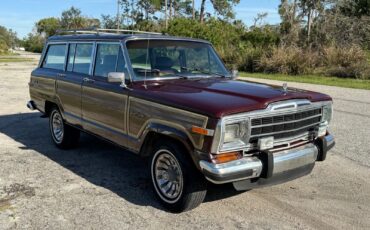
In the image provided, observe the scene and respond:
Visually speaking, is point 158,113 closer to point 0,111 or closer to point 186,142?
point 186,142

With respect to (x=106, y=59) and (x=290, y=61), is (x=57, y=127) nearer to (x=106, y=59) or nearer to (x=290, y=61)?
(x=106, y=59)

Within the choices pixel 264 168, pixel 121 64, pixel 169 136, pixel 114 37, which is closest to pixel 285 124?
pixel 264 168

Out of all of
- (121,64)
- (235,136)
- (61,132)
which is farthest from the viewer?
(61,132)

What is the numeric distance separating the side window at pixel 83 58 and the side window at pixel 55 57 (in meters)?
0.51

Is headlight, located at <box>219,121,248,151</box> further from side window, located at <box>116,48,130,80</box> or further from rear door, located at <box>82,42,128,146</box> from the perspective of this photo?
side window, located at <box>116,48,130,80</box>

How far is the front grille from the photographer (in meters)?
4.20

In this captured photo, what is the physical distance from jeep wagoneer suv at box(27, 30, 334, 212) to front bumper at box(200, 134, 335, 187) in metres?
0.01

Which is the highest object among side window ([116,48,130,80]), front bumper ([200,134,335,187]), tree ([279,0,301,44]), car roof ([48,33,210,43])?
tree ([279,0,301,44])

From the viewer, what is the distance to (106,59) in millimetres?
5809

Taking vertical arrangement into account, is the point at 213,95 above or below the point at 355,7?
below

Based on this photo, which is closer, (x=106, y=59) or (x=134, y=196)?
(x=134, y=196)

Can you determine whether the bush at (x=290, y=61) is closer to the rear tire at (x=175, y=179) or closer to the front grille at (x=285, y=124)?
the front grille at (x=285, y=124)

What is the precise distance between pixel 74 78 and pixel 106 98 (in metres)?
1.14

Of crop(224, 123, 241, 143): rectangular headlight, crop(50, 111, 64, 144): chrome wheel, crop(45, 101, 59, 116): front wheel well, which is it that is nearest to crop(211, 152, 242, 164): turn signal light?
crop(224, 123, 241, 143): rectangular headlight
